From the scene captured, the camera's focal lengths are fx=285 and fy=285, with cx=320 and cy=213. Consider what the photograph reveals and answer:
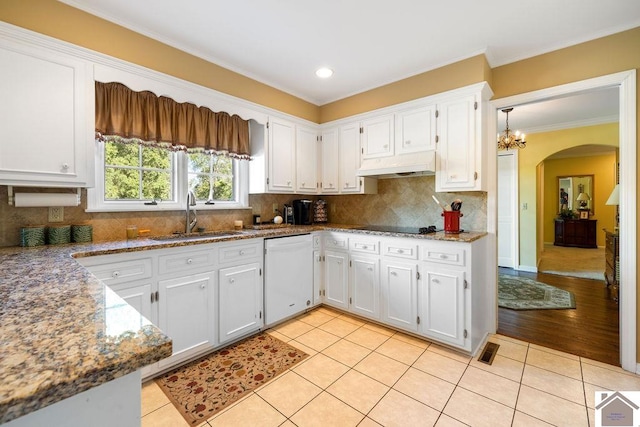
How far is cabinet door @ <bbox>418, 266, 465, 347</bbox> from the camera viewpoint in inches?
94.4

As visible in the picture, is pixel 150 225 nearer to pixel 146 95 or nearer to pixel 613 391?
pixel 146 95

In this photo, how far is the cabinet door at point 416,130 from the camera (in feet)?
9.46

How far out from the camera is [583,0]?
1.96 metres

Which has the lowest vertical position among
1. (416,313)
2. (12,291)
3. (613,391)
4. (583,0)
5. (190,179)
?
(613,391)

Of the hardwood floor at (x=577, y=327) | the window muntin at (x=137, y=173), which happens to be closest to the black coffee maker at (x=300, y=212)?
the window muntin at (x=137, y=173)

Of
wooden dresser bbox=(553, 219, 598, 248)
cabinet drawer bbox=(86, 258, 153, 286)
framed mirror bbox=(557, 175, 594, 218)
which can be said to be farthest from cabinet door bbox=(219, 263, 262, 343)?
framed mirror bbox=(557, 175, 594, 218)

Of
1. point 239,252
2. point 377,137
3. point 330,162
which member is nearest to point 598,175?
point 377,137

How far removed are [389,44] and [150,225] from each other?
2.67 metres

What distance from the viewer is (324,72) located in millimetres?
3039

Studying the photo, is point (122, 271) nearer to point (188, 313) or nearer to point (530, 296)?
point (188, 313)

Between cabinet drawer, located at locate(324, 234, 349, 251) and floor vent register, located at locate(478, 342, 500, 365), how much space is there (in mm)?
1536

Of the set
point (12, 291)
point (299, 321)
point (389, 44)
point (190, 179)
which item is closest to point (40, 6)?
point (190, 179)

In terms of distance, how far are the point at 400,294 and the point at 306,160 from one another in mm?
1993

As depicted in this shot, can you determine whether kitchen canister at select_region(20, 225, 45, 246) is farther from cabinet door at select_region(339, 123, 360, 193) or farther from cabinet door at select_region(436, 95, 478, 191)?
cabinet door at select_region(436, 95, 478, 191)
